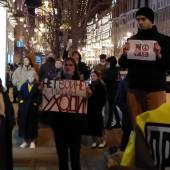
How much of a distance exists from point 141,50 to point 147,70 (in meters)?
0.29

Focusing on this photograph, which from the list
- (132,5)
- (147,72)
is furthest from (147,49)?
(132,5)

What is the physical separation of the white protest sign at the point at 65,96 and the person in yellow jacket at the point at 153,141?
16.4 feet

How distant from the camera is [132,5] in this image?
128750mm

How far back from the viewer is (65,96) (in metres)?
8.07

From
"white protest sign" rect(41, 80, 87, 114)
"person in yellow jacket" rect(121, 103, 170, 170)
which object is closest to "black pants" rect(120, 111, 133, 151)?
"white protest sign" rect(41, 80, 87, 114)

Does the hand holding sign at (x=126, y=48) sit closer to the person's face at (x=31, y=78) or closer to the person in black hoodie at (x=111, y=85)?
the person's face at (x=31, y=78)

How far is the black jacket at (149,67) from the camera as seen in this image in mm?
6527

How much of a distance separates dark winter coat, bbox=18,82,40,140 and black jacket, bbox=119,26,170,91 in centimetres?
544

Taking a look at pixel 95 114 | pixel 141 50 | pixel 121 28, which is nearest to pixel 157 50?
pixel 141 50

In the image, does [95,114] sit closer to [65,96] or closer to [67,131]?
[65,96]

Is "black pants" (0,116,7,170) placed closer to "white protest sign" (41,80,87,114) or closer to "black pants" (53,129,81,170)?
"black pants" (53,129,81,170)

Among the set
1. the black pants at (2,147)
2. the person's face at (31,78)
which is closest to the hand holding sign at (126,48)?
the black pants at (2,147)

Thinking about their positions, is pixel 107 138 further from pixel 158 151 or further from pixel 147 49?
pixel 158 151

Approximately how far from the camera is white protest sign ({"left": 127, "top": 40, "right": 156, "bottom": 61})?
21.2ft
